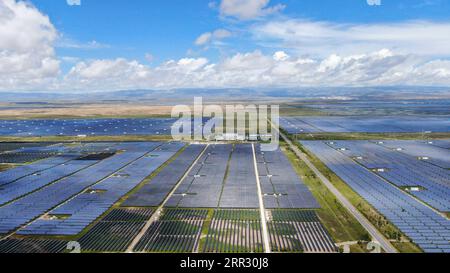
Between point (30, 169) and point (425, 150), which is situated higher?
point (425, 150)

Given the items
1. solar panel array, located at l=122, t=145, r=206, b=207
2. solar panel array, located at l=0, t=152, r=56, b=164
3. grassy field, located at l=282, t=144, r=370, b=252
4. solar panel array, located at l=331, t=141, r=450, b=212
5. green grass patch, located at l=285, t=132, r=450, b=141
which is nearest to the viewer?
grassy field, located at l=282, t=144, r=370, b=252

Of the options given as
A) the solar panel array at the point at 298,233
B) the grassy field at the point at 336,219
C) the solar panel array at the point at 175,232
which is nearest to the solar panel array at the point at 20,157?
the solar panel array at the point at 175,232

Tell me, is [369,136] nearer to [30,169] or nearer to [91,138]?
[91,138]

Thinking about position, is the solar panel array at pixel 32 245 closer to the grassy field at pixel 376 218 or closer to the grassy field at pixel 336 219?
the grassy field at pixel 336 219

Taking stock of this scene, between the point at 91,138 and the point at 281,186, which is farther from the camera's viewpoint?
the point at 91,138

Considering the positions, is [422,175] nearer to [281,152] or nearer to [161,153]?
[281,152]

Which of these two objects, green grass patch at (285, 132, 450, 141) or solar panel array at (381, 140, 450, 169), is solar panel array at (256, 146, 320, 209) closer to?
solar panel array at (381, 140, 450, 169)

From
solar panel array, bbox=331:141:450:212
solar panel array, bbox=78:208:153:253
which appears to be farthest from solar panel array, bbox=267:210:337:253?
solar panel array, bbox=331:141:450:212

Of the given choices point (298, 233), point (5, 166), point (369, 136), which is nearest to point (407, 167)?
point (298, 233)
